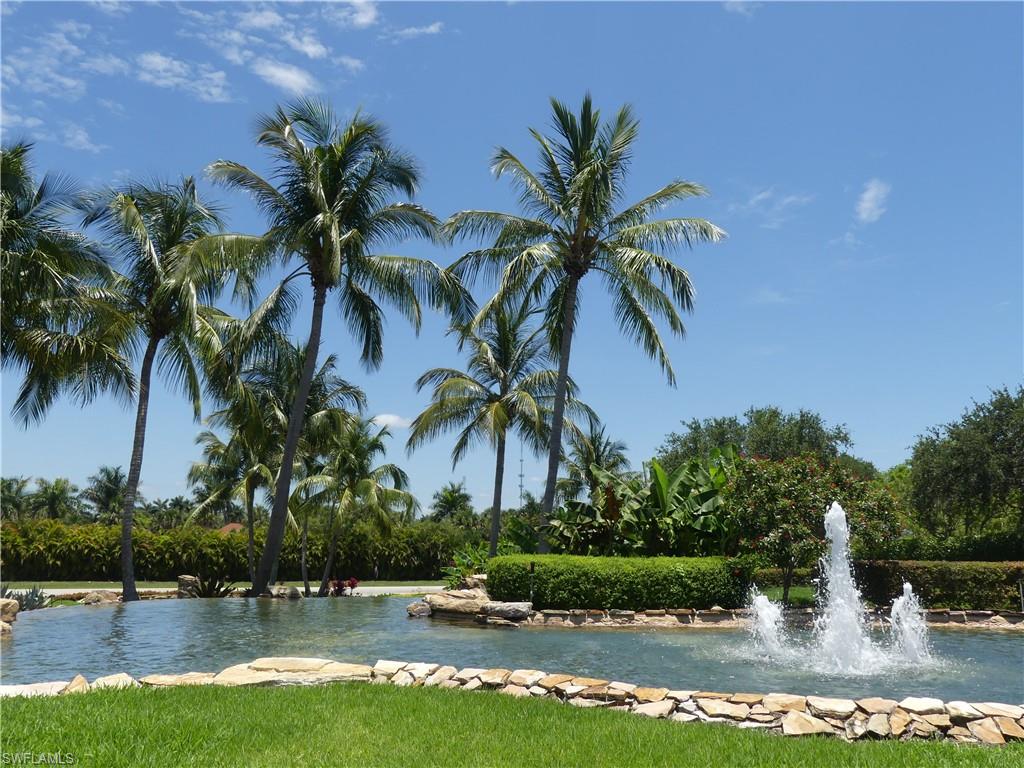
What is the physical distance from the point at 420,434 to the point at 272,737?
2044cm

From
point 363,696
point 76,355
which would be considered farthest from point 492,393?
point 363,696

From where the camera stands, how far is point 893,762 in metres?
5.07

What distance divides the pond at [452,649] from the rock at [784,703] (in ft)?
4.94

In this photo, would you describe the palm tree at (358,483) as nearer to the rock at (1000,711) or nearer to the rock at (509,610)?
the rock at (509,610)

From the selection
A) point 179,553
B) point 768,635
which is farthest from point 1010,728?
point 179,553

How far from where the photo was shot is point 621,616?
50.1 feet

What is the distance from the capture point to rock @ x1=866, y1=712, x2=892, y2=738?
240 inches

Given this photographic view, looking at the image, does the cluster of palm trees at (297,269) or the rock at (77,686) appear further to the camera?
the cluster of palm trees at (297,269)

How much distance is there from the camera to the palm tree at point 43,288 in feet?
51.2

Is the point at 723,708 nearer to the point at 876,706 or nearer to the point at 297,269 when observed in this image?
the point at 876,706

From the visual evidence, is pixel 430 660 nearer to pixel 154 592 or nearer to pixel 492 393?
pixel 492 393

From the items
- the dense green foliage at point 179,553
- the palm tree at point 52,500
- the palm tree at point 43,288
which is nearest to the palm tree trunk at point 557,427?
the palm tree at point 43,288

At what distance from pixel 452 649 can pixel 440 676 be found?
2.95m

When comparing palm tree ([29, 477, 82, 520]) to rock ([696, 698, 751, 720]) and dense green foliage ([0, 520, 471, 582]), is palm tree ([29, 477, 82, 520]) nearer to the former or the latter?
dense green foliage ([0, 520, 471, 582])
